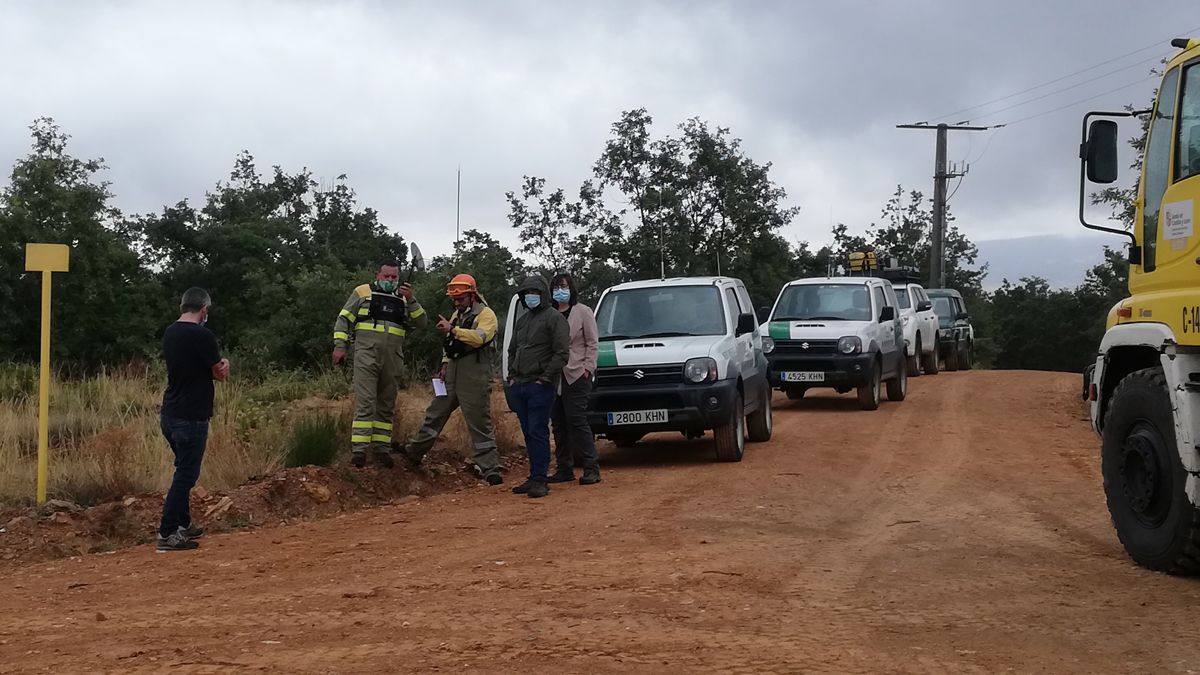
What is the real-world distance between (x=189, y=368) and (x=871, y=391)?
12.0 metres

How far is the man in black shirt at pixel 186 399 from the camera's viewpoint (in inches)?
352

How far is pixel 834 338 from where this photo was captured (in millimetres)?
18328

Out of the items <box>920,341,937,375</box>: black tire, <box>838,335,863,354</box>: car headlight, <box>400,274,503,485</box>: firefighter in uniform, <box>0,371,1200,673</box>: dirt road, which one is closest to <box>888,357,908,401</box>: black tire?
<box>838,335,863,354</box>: car headlight

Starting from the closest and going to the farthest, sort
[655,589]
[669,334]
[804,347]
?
[655,589], [669,334], [804,347]

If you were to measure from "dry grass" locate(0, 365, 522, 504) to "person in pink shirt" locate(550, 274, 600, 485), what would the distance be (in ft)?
6.50

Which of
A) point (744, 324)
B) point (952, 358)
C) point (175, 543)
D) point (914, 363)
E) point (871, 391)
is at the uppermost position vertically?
point (744, 324)

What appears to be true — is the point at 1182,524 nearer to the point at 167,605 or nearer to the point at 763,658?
the point at 763,658

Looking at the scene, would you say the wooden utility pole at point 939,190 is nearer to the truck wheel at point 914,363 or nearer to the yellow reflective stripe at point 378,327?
A: the truck wheel at point 914,363

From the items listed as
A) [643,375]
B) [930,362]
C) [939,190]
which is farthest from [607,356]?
[939,190]

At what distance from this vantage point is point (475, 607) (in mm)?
6660

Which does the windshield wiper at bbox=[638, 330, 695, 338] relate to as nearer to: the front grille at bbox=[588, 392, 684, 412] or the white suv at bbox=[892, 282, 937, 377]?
the front grille at bbox=[588, 392, 684, 412]

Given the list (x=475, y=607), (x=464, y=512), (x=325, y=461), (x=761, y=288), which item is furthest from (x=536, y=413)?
(x=761, y=288)

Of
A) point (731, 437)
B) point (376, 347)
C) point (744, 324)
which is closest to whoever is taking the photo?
point (376, 347)

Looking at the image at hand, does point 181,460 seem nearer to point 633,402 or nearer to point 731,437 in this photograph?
point 633,402
